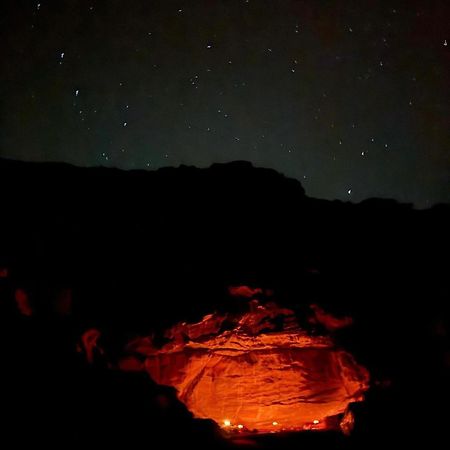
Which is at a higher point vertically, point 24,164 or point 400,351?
point 24,164

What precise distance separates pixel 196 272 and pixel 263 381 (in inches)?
186

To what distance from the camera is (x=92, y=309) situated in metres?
10.5

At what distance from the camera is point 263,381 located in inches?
525

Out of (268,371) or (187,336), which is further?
(268,371)

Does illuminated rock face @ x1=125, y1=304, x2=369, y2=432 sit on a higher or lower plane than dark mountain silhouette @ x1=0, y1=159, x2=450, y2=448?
lower

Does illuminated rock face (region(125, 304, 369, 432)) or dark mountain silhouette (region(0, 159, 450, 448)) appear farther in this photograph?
illuminated rock face (region(125, 304, 369, 432))

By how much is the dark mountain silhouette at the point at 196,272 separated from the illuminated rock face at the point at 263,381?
1590 millimetres

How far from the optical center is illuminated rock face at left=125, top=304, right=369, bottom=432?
12133mm

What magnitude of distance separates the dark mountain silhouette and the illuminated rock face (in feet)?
5.22

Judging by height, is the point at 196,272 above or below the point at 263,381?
above

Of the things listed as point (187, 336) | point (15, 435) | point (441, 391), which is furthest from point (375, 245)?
point (15, 435)

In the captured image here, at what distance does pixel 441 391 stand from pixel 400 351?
124cm

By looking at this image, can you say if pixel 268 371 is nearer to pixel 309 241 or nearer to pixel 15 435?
pixel 309 241

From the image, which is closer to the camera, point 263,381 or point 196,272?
point 196,272
